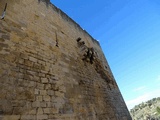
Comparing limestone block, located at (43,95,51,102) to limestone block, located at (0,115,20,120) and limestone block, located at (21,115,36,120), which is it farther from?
limestone block, located at (0,115,20,120)

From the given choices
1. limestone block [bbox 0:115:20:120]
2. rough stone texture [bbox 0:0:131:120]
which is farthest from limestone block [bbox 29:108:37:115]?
limestone block [bbox 0:115:20:120]

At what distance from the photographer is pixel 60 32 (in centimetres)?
487

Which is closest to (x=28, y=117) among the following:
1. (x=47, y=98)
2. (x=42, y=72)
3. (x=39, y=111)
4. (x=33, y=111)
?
(x=33, y=111)

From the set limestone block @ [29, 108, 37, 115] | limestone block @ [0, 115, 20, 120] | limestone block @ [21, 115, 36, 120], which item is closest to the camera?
limestone block @ [0, 115, 20, 120]

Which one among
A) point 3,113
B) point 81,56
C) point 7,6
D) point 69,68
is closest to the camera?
point 3,113

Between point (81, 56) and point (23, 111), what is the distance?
343cm

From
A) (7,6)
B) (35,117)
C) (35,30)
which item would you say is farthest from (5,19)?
(35,117)

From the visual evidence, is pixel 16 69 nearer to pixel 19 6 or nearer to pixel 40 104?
pixel 40 104

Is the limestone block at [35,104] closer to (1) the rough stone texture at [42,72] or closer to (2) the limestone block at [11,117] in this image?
(1) the rough stone texture at [42,72]

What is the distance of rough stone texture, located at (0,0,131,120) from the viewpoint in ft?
7.85

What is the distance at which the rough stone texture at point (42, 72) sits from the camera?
7.85ft

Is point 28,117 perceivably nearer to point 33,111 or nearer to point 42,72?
point 33,111

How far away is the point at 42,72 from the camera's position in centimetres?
309

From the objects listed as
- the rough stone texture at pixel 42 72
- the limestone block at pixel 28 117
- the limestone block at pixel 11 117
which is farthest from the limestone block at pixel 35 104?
the limestone block at pixel 11 117
